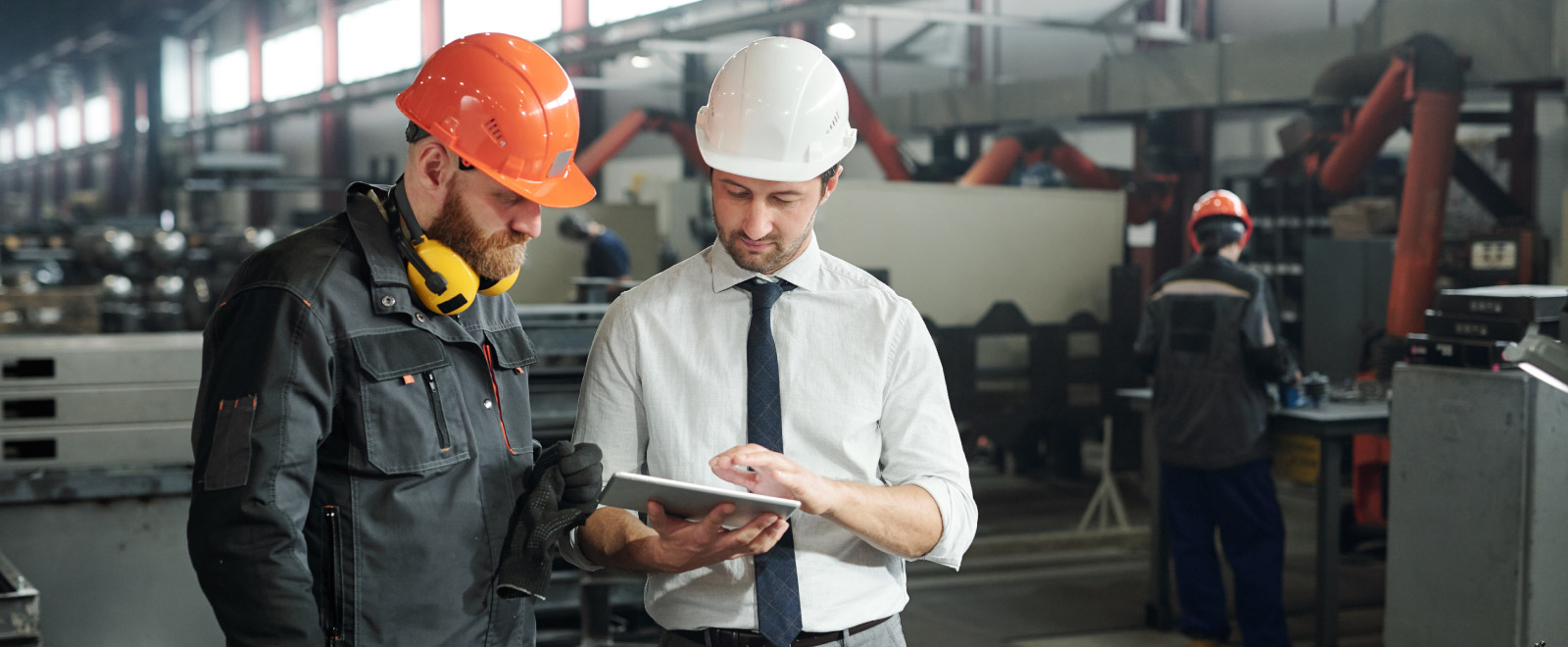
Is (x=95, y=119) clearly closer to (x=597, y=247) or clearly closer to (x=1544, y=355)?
(x=597, y=247)

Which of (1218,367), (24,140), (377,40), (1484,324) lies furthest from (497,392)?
(24,140)

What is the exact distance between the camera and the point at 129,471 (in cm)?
265

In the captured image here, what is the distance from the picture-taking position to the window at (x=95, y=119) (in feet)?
88.2

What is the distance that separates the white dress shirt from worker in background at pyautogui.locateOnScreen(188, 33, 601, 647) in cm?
11

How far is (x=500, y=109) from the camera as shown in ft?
4.96

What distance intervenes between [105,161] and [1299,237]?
2694 cm

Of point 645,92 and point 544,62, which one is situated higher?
point 645,92

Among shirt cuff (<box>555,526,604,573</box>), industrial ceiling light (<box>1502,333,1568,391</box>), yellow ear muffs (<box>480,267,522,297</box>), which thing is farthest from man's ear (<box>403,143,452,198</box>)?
industrial ceiling light (<box>1502,333,1568,391</box>)

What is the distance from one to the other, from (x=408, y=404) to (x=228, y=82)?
2280 cm

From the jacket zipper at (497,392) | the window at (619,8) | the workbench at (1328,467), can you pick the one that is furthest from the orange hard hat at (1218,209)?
the window at (619,8)

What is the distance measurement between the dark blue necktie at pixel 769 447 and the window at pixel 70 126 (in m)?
31.9

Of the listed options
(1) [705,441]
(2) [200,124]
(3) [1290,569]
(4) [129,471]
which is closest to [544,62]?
(1) [705,441]

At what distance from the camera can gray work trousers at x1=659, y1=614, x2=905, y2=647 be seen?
1.49m

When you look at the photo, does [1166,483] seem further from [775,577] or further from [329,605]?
[329,605]
